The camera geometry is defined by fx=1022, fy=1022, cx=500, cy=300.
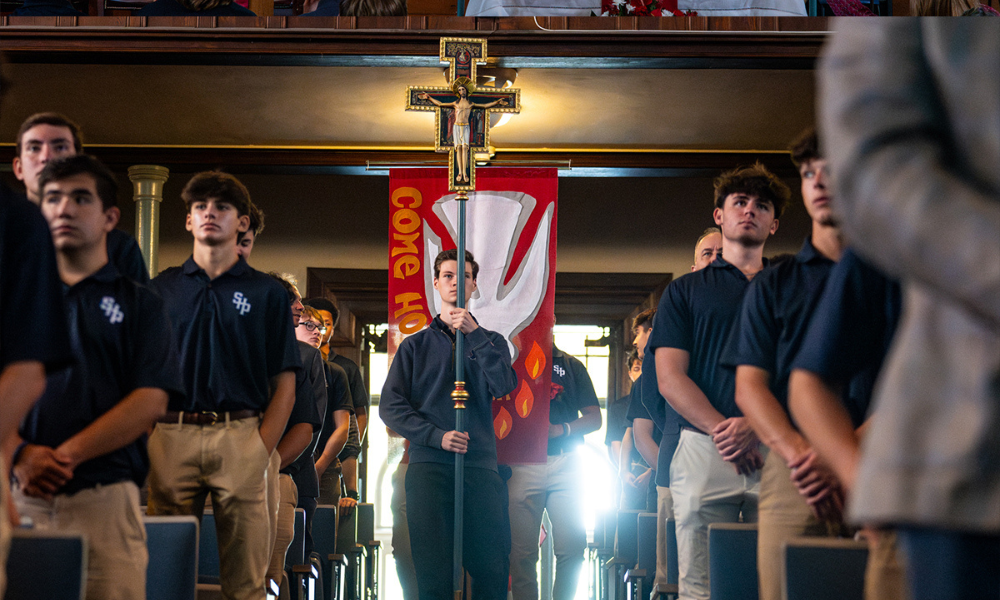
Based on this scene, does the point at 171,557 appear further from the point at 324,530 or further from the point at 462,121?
the point at 462,121

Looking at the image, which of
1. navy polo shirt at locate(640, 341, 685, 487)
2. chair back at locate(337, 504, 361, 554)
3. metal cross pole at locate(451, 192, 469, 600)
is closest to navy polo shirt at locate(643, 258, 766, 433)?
navy polo shirt at locate(640, 341, 685, 487)

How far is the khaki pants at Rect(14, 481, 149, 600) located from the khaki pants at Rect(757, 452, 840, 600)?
1.34 meters

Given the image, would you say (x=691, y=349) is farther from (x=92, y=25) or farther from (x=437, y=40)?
(x=92, y=25)

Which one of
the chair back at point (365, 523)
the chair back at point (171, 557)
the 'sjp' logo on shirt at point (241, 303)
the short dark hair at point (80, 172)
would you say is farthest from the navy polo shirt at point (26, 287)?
the chair back at point (365, 523)

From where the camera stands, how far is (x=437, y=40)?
17.6 feet

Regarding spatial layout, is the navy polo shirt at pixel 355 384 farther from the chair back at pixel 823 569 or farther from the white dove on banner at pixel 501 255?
the chair back at pixel 823 569

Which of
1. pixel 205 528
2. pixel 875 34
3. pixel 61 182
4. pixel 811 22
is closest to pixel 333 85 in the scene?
pixel 811 22

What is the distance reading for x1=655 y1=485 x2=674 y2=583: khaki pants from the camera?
391cm

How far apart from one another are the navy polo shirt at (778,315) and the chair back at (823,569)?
1.24 ft

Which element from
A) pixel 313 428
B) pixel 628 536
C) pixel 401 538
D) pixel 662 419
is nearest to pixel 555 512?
pixel 628 536

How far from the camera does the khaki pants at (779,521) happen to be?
6.64ft

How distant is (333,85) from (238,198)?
9.47ft

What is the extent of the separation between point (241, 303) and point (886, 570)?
237 centimetres

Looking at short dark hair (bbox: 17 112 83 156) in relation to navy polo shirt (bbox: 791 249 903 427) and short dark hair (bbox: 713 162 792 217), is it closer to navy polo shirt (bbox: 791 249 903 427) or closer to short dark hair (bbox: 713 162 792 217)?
short dark hair (bbox: 713 162 792 217)
